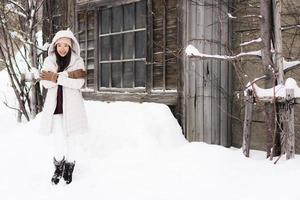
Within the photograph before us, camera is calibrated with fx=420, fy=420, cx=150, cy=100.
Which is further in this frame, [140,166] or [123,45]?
[123,45]

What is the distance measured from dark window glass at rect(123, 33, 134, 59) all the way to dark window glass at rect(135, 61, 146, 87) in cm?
28

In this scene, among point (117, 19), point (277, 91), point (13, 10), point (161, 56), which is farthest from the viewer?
point (13, 10)

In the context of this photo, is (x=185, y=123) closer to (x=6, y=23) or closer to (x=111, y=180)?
(x=111, y=180)

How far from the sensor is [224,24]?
606 centimetres

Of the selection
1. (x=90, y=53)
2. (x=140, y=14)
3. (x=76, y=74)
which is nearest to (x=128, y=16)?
(x=140, y=14)

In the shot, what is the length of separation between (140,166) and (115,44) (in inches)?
130

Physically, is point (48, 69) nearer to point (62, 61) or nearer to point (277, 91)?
point (62, 61)

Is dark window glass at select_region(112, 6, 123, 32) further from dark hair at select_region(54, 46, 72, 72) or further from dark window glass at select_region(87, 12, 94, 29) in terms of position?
dark hair at select_region(54, 46, 72, 72)

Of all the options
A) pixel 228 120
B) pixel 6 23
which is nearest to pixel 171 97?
pixel 228 120

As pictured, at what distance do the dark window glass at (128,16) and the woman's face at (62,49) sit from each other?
2.36 m

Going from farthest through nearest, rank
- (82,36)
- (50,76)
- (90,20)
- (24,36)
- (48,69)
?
(24,36)
(82,36)
(90,20)
(48,69)
(50,76)

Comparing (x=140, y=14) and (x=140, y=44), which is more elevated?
(x=140, y=14)

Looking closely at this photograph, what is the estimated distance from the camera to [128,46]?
752cm

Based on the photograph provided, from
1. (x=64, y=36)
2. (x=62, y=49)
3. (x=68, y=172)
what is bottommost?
(x=68, y=172)
